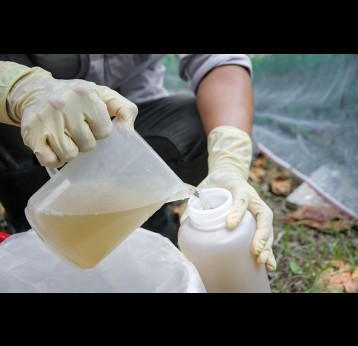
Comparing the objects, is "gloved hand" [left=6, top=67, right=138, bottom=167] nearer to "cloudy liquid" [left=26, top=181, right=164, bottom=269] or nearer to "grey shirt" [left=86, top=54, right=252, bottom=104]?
"cloudy liquid" [left=26, top=181, right=164, bottom=269]

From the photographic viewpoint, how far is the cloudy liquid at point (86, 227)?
2.91ft

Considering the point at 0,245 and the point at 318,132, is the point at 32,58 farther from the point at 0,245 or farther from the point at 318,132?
the point at 318,132

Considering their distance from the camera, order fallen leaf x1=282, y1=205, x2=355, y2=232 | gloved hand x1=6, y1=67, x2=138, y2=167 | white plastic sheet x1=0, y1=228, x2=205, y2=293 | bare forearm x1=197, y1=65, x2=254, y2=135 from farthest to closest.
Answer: fallen leaf x1=282, y1=205, x2=355, y2=232, bare forearm x1=197, y1=65, x2=254, y2=135, white plastic sheet x1=0, y1=228, x2=205, y2=293, gloved hand x1=6, y1=67, x2=138, y2=167

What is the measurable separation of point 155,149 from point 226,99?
288 mm

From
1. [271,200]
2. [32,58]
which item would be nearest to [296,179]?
[271,200]

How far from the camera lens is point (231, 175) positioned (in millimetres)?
1319

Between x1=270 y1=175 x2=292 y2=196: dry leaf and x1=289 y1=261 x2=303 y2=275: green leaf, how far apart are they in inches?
15.6

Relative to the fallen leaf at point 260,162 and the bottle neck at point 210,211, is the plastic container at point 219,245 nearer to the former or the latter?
the bottle neck at point 210,211

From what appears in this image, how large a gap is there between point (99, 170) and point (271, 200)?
1.19m

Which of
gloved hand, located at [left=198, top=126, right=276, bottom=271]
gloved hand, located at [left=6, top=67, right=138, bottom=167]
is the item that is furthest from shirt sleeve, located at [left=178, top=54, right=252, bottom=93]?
gloved hand, located at [left=6, top=67, right=138, bottom=167]

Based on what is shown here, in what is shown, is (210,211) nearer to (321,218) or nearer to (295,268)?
(295,268)

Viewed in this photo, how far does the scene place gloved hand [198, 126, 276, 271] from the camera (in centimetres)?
113

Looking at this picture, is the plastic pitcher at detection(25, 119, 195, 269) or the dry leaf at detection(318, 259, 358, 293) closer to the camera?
the plastic pitcher at detection(25, 119, 195, 269)

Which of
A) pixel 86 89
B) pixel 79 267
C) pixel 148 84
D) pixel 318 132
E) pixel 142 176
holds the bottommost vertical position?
pixel 318 132
